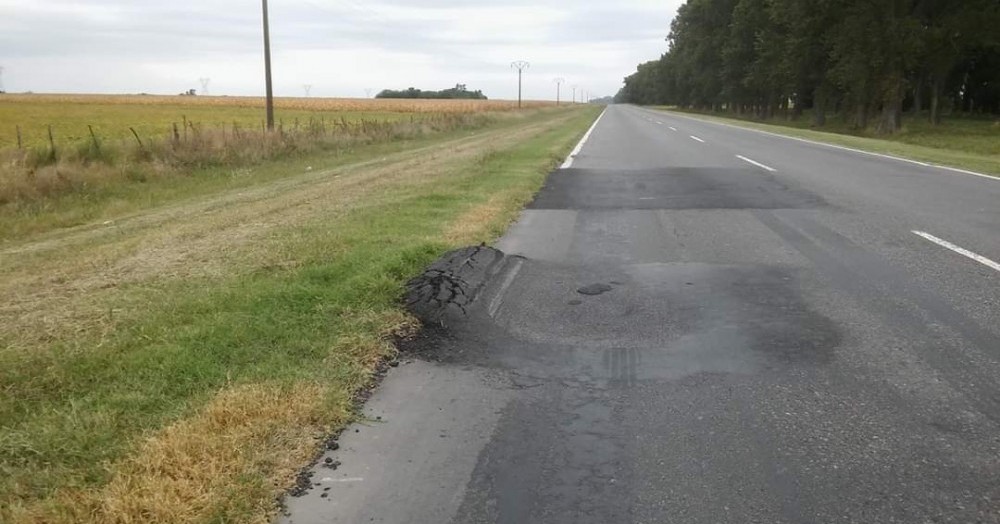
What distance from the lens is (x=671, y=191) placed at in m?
12.5

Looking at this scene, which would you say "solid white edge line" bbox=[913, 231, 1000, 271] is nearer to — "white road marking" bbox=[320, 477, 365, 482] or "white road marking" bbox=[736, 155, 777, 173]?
"white road marking" bbox=[320, 477, 365, 482]

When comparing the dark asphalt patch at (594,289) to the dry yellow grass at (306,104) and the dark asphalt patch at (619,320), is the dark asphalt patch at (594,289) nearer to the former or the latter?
the dark asphalt patch at (619,320)

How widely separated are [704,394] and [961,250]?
4646mm

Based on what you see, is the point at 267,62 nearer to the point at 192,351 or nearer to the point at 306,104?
the point at 192,351

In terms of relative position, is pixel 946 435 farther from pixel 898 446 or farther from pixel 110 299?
pixel 110 299

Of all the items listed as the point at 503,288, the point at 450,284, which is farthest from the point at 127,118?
the point at 450,284

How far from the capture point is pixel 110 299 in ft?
19.8

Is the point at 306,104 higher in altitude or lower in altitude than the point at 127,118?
higher

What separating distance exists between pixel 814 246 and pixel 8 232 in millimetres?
11078

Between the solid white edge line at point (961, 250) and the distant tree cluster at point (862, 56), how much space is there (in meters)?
31.1

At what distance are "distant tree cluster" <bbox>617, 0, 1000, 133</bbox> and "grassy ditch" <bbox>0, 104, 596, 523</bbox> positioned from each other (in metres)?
32.7

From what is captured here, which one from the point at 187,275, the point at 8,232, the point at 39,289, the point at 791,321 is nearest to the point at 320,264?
the point at 187,275

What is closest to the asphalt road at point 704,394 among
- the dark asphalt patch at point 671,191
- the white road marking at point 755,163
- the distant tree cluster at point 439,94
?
the dark asphalt patch at point 671,191

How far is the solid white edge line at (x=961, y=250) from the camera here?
6648mm
